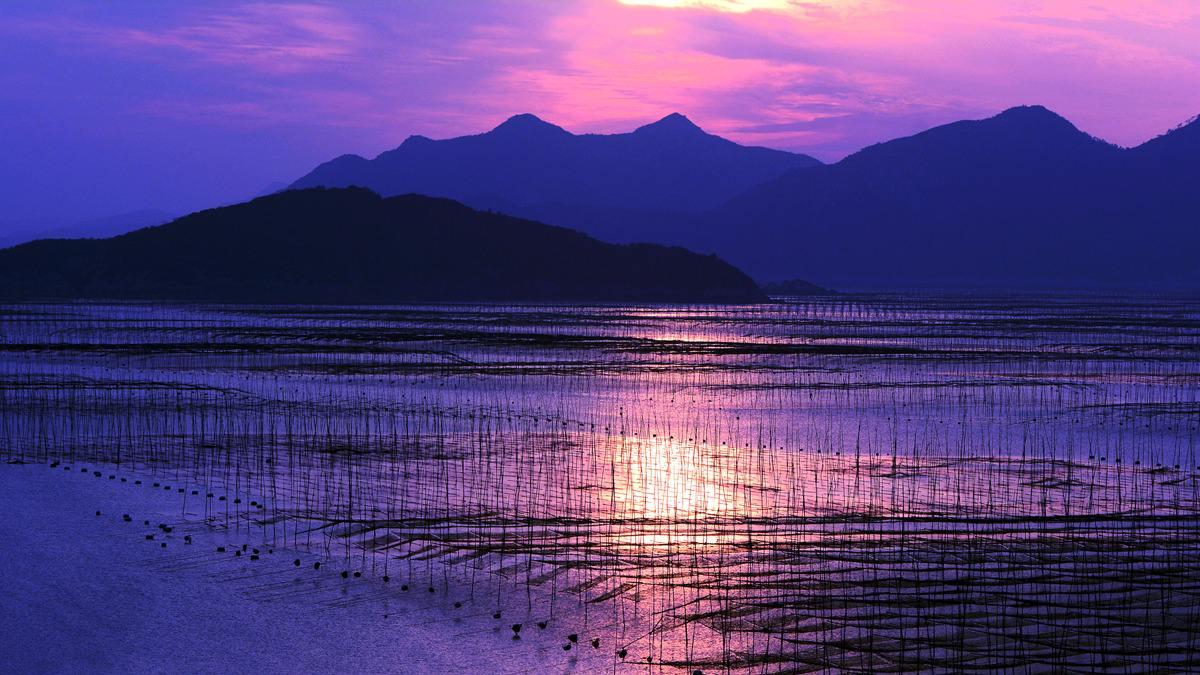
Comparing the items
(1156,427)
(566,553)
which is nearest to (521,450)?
(566,553)

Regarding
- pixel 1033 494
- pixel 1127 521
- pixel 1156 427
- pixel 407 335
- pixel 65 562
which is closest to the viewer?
pixel 65 562

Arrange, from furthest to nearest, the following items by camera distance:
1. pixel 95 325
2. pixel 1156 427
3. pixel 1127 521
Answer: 1. pixel 95 325
2. pixel 1156 427
3. pixel 1127 521

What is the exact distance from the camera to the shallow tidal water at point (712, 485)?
41.1ft

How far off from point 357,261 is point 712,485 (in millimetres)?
147077

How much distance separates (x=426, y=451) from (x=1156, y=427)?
775 inches

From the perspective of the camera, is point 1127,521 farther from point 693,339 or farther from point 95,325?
point 95,325

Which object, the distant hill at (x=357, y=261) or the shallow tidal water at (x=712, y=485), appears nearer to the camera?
the shallow tidal water at (x=712, y=485)

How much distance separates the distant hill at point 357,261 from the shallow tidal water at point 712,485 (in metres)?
106

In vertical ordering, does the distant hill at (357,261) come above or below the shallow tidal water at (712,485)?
above

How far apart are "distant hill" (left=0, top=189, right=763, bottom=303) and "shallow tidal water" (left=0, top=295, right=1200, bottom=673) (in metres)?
106

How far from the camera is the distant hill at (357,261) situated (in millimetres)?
154625

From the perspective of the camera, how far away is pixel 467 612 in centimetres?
1312

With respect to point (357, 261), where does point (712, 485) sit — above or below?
below

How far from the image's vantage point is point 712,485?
68.4 feet
